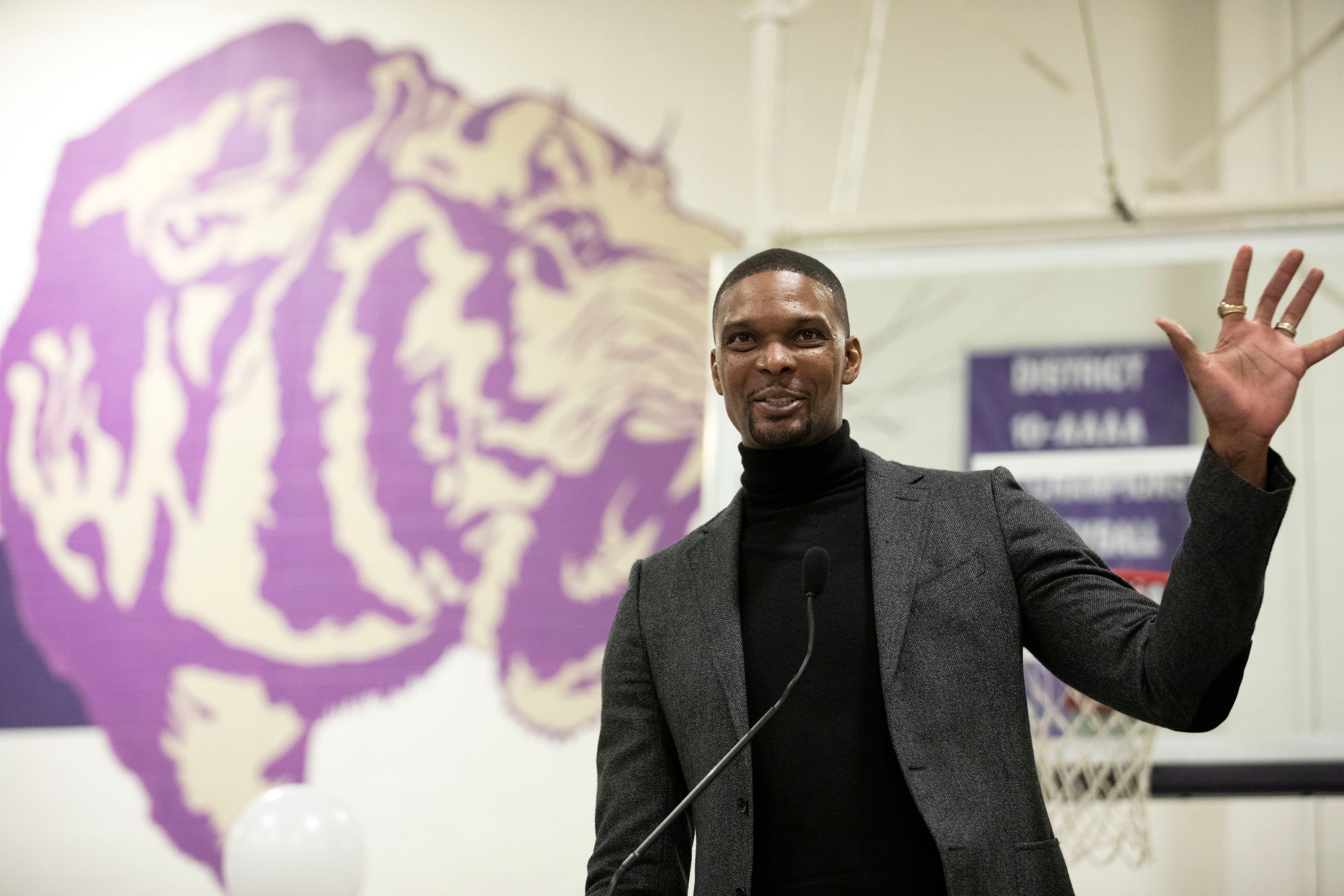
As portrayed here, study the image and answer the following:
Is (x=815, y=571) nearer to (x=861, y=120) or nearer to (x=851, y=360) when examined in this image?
(x=851, y=360)

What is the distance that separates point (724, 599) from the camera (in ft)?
5.01

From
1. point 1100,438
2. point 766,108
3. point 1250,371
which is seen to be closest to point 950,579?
point 1250,371

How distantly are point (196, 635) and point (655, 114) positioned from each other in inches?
95.9

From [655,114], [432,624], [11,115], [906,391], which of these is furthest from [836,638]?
[11,115]

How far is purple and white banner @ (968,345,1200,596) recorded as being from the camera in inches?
129

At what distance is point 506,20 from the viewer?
4.54 meters

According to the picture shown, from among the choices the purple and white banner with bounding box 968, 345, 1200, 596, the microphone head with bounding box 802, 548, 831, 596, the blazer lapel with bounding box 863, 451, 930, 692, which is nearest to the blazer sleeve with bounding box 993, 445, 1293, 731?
the blazer lapel with bounding box 863, 451, 930, 692

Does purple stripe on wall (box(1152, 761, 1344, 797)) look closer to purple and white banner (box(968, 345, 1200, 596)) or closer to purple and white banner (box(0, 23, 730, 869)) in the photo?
purple and white banner (box(968, 345, 1200, 596))

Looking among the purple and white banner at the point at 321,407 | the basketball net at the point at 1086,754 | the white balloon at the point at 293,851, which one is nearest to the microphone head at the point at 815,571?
the basketball net at the point at 1086,754

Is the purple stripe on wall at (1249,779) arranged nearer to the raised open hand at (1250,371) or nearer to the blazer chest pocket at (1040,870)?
the blazer chest pocket at (1040,870)

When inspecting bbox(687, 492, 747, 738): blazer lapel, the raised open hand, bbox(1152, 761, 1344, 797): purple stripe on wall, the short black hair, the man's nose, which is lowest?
bbox(1152, 761, 1344, 797): purple stripe on wall

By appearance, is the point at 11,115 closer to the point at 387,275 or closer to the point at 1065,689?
the point at 387,275

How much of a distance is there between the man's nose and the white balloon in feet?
6.95

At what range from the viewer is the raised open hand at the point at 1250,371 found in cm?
110
